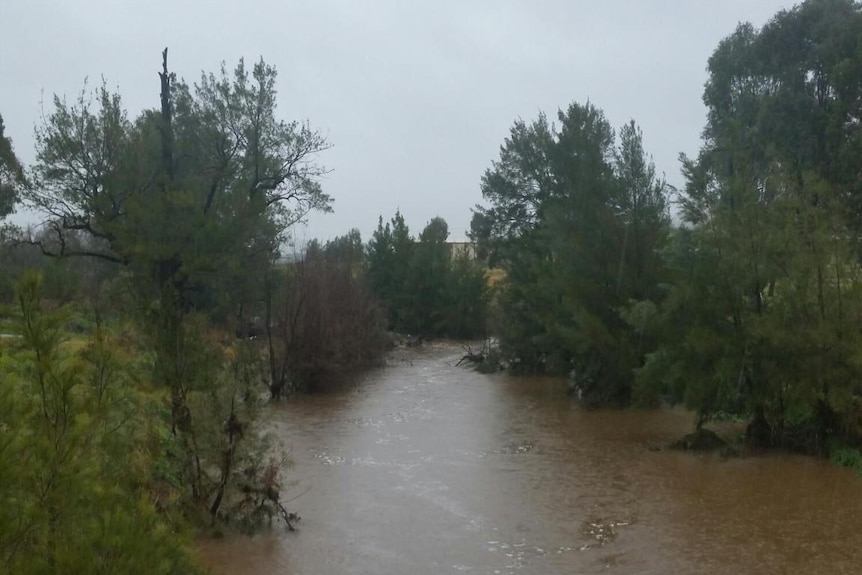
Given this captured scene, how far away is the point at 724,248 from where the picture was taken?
18109 mm

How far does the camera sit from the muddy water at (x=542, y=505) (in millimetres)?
11688

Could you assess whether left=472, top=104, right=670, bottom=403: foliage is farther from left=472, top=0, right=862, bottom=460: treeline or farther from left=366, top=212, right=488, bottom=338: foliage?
left=366, top=212, right=488, bottom=338: foliage

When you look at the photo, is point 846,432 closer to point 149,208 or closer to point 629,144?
point 629,144

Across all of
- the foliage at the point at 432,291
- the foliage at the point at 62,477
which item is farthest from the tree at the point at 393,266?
the foliage at the point at 62,477

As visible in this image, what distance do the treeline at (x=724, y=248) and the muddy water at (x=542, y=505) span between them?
1.58m

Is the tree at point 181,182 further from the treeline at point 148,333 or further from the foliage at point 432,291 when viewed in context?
the foliage at point 432,291

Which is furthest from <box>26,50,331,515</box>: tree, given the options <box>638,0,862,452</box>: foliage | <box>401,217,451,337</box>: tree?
<box>401,217,451,337</box>: tree

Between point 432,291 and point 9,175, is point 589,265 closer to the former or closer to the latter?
point 9,175

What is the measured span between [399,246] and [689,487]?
4125 centimetres

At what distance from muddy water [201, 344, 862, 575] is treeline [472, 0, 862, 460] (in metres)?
1.58

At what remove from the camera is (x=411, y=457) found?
61.4 feet

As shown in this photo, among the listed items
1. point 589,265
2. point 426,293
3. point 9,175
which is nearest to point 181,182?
point 9,175

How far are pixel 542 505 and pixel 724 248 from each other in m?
6.66

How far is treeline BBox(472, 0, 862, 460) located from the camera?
17.3 meters
